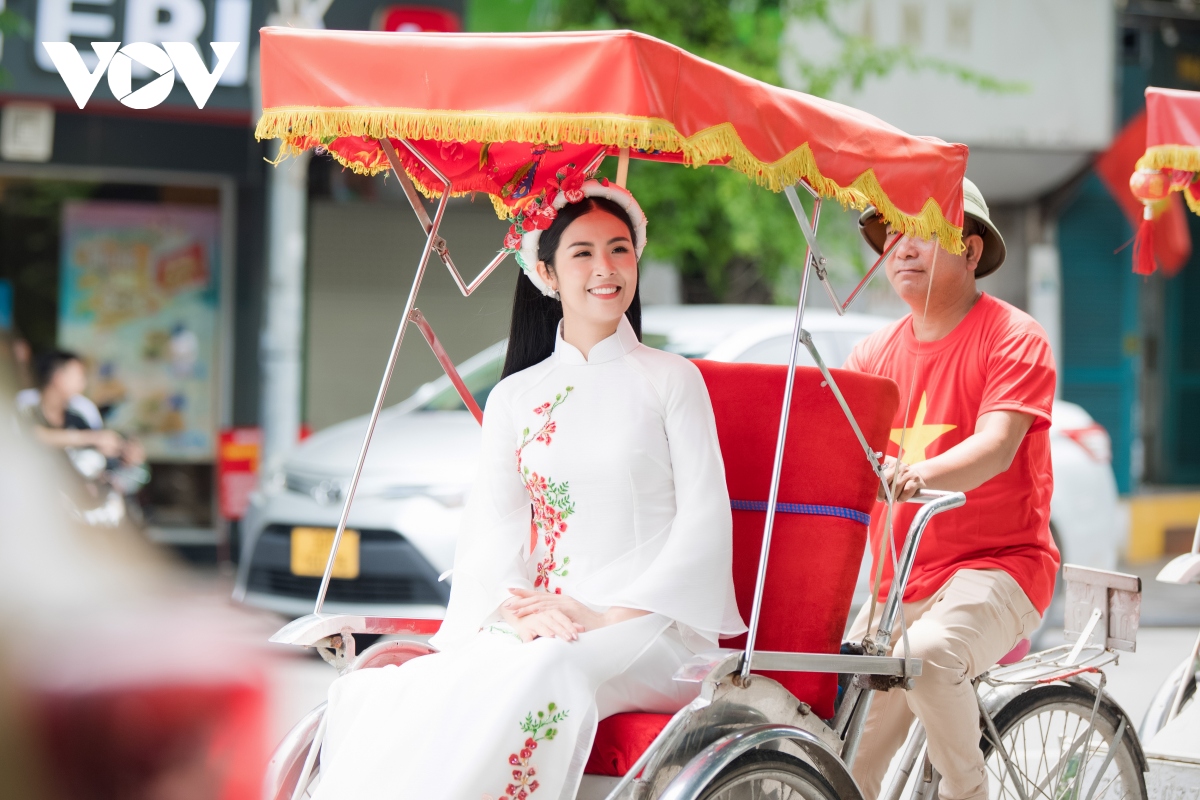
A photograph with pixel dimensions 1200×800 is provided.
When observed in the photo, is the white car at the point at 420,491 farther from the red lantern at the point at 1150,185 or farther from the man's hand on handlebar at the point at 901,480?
the man's hand on handlebar at the point at 901,480


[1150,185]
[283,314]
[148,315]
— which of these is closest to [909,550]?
[1150,185]

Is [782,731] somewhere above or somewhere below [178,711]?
below

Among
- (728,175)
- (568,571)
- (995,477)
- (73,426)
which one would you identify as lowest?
(568,571)

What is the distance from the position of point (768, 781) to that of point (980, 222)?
1.63 metres

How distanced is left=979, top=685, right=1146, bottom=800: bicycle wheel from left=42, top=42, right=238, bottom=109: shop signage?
20.2 ft

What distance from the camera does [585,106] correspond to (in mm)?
2592

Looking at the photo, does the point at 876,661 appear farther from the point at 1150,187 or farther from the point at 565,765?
the point at 1150,187

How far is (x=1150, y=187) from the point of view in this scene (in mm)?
4102

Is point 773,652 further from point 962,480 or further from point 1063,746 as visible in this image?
Result: point 1063,746

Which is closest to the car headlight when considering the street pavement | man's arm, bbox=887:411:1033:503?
the street pavement

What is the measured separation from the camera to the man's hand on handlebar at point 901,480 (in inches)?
129

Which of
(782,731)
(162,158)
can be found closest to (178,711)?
(782,731)

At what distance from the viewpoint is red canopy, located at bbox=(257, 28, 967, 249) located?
257 cm

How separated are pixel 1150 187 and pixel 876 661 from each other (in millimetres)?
1840
